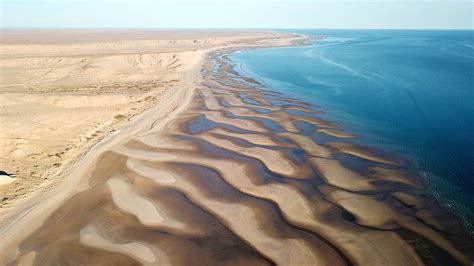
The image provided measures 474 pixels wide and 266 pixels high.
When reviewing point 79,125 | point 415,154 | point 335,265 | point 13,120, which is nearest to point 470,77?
point 415,154

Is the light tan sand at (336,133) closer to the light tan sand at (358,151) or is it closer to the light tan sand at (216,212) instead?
the light tan sand at (358,151)

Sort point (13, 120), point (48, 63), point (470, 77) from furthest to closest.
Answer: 1. point (48, 63)
2. point (470, 77)
3. point (13, 120)

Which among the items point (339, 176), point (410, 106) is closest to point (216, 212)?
point (339, 176)

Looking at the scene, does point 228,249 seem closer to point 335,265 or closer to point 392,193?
point 335,265

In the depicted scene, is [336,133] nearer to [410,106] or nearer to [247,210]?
[247,210]

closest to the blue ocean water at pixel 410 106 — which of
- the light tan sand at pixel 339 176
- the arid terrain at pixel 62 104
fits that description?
the light tan sand at pixel 339 176

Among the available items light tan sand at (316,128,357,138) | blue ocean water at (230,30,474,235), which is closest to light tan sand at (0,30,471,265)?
light tan sand at (316,128,357,138)
